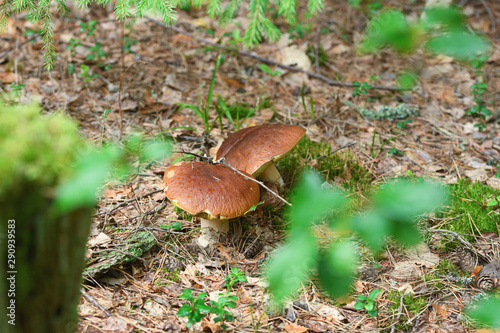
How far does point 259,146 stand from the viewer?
11.2 ft

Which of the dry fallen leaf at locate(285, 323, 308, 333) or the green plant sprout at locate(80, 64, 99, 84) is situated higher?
the green plant sprout at locate(80, 64, 99, 84)

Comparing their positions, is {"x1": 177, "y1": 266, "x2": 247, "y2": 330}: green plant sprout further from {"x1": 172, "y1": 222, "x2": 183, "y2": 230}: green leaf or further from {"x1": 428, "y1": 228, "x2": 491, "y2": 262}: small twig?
{"x1": 428, "y1": 228, "x2": 491, "y2": 262}: small twig

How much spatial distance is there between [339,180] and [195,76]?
2853 mm

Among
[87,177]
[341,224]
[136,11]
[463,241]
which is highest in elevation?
[136,11]

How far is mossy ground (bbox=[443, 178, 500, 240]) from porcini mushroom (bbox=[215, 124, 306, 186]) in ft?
4.84

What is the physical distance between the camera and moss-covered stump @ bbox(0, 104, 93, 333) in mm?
→ 1479

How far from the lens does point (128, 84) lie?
546 centimetres

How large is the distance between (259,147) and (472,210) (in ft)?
6.22

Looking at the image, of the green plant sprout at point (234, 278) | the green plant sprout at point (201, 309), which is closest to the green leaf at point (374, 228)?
the green plant sprout at point (201, 309)

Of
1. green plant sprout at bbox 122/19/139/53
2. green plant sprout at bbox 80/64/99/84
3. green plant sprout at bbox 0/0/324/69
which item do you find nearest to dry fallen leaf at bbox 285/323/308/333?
green plant sprout at bbox 0/0/324/69

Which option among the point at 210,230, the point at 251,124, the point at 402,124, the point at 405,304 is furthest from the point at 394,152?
the point at 210,230

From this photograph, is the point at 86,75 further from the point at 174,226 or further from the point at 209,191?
the point at 209,191

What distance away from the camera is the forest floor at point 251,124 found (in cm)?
272

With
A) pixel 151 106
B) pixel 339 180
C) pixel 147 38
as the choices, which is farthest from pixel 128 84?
pixel 339 180
